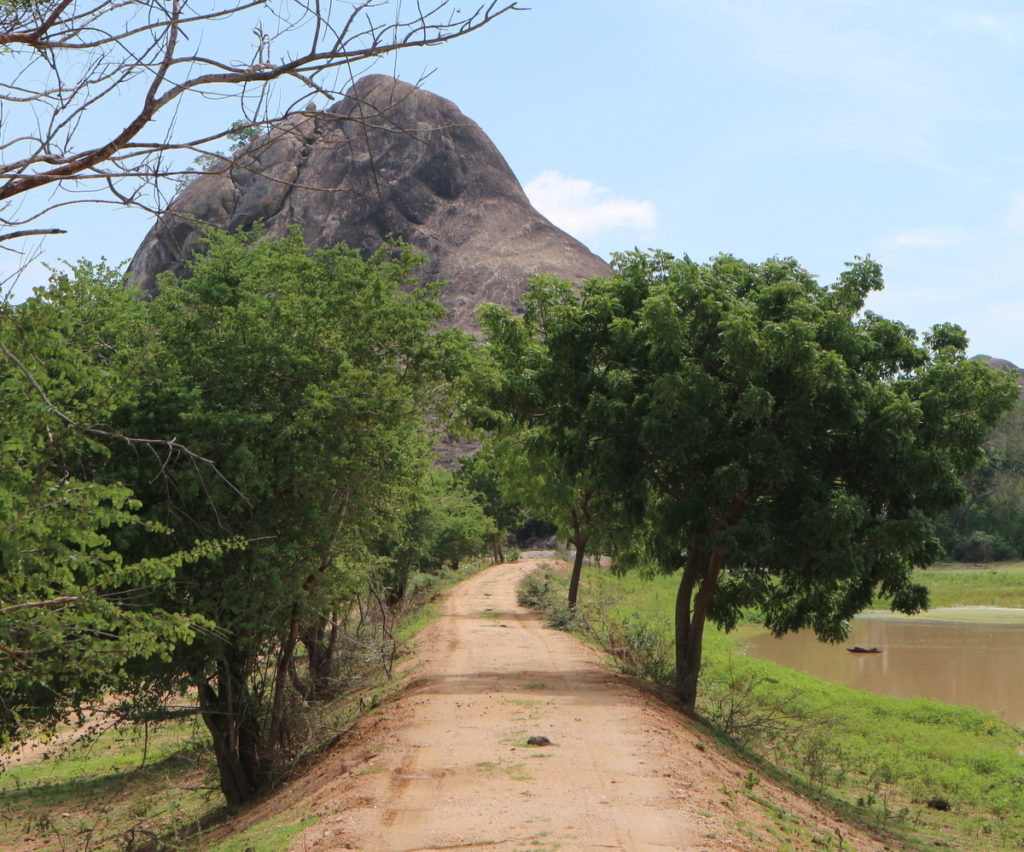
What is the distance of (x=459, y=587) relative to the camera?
4144 cm

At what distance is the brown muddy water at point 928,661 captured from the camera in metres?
28.6

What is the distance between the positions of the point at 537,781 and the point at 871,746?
41.1 feet

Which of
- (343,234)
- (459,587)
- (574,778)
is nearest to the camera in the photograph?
(574,778)

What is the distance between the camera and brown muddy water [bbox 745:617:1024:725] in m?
28.6

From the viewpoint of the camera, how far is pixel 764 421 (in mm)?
15156

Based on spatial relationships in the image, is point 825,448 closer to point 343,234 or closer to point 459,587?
point 459,587

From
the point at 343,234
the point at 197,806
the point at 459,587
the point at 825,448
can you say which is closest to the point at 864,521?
the point at 825,448

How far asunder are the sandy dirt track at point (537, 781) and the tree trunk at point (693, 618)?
41.8 inches

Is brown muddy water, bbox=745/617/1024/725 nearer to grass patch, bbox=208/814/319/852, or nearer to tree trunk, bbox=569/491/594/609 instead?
tree trunk, bbox=569/491/594/609

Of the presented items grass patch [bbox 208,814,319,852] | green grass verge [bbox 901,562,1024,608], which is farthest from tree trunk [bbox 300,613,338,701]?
green grass verge [bbox 901,562,1024,608]

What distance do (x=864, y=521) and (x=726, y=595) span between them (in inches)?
111

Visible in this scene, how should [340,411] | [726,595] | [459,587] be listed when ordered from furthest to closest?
[459,587] < [726,595] < [340,411]

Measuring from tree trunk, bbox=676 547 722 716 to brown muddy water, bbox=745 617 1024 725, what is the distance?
10927mm

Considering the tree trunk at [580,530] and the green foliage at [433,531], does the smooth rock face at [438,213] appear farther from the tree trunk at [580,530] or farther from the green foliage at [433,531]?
the tree trunk at [580,530]
